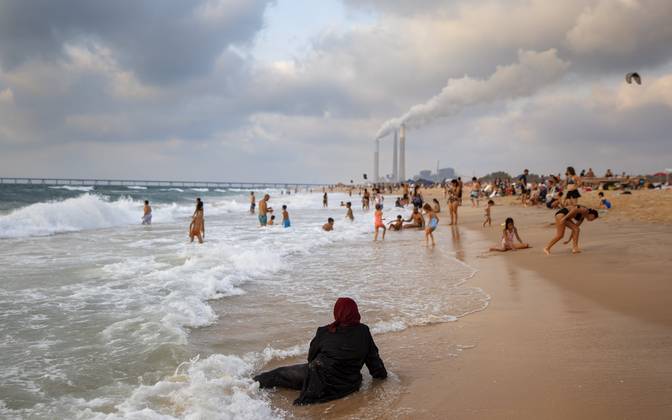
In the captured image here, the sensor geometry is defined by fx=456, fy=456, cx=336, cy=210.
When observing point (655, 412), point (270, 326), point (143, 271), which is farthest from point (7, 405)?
point (143, 271)

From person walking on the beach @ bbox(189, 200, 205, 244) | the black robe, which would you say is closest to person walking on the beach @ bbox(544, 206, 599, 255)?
the black robe

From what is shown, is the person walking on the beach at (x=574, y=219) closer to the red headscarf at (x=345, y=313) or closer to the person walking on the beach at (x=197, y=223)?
the red headscarf at (x=345, y=313)

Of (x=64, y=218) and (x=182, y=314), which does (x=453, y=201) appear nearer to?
(x=182, y=314)

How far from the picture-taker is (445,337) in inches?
208

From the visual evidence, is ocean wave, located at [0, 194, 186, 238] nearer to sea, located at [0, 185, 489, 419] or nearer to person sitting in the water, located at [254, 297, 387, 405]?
sea, located at [0, 185, 489, 419]

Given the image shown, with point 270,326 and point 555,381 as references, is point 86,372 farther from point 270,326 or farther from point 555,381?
point 555,381

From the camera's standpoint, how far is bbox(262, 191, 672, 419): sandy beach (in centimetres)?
349

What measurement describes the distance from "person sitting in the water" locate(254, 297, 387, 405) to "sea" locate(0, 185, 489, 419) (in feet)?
0.90

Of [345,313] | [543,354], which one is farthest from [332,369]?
[543,354]

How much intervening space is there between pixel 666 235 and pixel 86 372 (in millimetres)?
13019

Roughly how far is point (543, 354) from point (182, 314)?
456cm

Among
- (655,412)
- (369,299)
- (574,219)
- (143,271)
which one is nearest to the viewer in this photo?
(655,412)

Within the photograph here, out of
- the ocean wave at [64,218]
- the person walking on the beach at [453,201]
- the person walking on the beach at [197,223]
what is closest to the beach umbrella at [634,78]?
the person walking on the beach at [453,201]

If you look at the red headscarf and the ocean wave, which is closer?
the red headscarf
